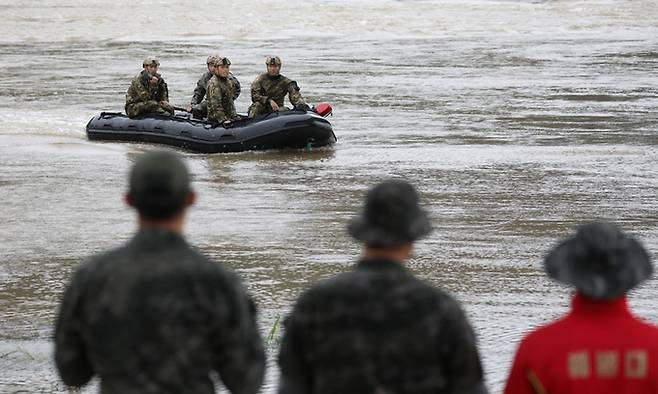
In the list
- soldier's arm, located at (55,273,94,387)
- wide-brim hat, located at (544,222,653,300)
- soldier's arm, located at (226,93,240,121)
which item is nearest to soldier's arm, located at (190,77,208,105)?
soldier's arm, located at (226,93,240,121)

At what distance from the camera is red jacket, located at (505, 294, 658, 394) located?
12.7 feet

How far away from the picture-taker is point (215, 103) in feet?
68.2

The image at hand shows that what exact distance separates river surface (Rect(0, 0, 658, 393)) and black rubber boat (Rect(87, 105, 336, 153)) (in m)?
0.22

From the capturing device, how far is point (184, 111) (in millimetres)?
22688

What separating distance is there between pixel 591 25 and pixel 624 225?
135 ft

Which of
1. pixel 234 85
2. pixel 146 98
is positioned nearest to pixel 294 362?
pixel 234 85

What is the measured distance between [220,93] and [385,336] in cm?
1689

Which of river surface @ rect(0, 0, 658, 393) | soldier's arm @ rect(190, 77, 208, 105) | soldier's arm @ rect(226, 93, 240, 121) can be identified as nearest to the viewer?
river surface @ rect(0, 0, 658, 393)

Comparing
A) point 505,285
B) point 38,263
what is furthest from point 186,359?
point 38,263

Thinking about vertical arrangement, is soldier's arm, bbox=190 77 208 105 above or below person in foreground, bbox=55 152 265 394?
below

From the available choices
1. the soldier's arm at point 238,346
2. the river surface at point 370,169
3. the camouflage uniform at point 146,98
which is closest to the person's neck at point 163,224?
the soldier's arm at point 238,346

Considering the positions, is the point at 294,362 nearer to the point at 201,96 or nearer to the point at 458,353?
the point at 458,353

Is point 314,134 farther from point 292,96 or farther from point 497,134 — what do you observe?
point 497,134

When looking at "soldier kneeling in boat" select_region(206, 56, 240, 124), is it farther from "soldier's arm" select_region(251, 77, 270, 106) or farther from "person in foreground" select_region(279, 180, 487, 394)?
"person in foreground" select_region(279, 180, 487, 394)
